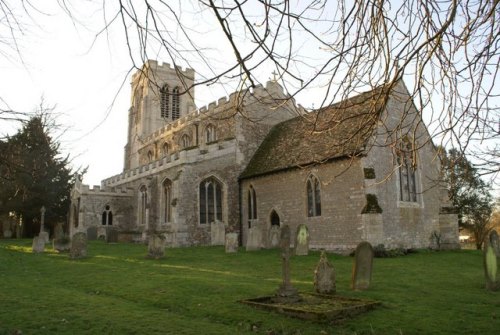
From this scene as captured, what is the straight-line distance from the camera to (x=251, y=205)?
2322 cm

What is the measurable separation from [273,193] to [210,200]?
3770 millimetres

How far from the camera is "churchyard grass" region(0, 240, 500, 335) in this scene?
6.60 m

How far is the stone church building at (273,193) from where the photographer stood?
58.4 ft

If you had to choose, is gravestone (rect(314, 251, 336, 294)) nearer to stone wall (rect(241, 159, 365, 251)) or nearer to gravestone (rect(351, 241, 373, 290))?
gravestone (rect(351, 241, 373, 290))

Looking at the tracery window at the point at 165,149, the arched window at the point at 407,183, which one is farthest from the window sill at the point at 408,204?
the tracery window at the point at 165,149

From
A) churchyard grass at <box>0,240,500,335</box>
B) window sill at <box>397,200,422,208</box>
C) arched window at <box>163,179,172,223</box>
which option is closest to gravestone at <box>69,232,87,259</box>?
churchyard grass at <box>0,240,500,335</box>

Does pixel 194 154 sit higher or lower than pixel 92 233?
higher

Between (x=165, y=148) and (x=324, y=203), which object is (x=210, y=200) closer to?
(x=324, y=203)

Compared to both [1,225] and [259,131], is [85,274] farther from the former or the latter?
Result: [1,225]

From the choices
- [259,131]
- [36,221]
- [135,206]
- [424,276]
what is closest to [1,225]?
[36,221]

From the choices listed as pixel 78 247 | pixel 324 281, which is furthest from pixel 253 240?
pixel 324 281

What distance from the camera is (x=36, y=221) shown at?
35.0 metres

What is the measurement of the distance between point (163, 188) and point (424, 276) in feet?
55.1

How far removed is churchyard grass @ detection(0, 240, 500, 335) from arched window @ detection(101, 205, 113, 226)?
46.4 feet
